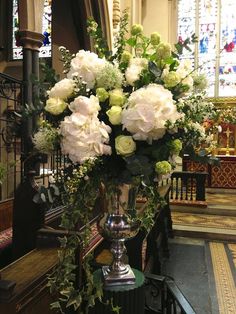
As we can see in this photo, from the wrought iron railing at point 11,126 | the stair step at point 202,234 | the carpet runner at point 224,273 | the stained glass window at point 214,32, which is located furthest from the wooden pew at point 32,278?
the stained glass window at point 214,32

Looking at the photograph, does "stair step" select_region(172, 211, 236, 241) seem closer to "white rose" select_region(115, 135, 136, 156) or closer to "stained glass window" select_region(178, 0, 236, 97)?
"white rose" select_region(115, 135, 136, 156)

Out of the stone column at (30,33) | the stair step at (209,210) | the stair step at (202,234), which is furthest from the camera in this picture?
the stair step at (209,210)

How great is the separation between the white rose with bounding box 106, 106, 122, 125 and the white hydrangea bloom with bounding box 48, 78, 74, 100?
153 mm

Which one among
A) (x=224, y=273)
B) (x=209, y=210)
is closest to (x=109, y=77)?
(x=224, y=273)

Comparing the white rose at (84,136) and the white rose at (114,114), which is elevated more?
the white rose at (114,114)

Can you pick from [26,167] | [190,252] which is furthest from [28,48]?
[190,252]

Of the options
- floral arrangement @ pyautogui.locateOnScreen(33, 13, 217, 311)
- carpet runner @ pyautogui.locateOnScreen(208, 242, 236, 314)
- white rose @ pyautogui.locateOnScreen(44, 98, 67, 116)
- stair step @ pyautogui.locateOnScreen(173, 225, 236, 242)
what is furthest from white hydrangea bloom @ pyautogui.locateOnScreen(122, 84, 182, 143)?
stair step @ pyautogui.locateOnScreen(173, 225, 236, 242)

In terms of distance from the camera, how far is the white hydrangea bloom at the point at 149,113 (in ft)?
3.27

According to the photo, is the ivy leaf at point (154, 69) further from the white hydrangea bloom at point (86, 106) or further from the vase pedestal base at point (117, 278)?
the vase pedestal base at point (117, 278)

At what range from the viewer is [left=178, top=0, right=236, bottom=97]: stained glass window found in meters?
9.28

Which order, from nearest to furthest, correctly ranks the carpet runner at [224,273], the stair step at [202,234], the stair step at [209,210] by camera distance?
the carpet runner at [224,273] → the stair step at [202,234] → the stair step at [209,210]

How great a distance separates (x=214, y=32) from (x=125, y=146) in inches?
374

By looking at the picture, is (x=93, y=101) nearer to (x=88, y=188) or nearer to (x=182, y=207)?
(x=88, y=188)

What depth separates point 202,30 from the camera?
9.60m
